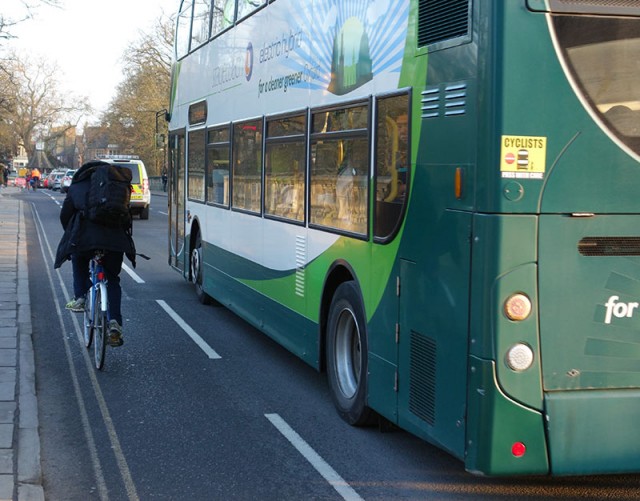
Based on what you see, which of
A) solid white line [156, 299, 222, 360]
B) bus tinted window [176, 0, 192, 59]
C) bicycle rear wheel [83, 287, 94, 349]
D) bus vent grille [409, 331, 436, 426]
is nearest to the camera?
bus vent grille [409, 331, 436, 426]

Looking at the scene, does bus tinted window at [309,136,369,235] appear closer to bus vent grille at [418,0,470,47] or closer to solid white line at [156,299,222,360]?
bus vent grille at [418,0,470,47]

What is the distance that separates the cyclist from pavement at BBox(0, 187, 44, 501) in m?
0.88

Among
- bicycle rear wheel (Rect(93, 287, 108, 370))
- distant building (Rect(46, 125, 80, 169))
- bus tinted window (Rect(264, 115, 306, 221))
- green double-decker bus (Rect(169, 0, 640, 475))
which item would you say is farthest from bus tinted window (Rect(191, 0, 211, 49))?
distant building (Rect(46, 125, 80, 169))

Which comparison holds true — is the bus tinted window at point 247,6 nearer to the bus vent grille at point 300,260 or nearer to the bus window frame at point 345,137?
the bus window frame at point 345,137

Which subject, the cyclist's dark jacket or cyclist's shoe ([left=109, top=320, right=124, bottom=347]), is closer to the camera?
cyclist's shoe ([left=109, top=320, right=124, bottom=347])

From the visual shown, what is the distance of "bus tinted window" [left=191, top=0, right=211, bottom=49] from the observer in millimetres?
11812

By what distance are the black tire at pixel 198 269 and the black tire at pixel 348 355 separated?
5.60 metres

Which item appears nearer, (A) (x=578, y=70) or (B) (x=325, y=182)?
(A) (x=578, y=70)

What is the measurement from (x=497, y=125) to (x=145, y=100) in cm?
7459

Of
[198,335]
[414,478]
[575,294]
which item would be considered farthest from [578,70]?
[198,335]

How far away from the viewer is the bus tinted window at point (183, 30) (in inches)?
516

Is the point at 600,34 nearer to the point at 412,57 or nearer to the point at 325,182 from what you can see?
the point at 412,57

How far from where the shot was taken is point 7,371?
313 inches

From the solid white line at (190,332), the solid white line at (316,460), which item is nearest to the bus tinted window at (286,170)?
the solid white line at (190,332)
